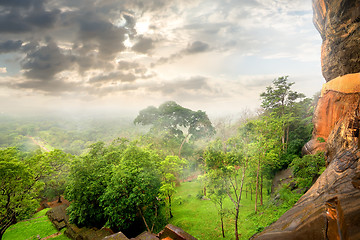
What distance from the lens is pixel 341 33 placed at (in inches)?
468

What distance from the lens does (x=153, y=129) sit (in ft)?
102

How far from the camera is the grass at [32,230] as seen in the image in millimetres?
15672

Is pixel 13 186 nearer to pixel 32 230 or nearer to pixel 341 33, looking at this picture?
pixel 32 230

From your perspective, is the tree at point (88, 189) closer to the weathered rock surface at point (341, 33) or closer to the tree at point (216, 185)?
the tree at point (216, 185)

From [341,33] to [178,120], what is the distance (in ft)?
85.2

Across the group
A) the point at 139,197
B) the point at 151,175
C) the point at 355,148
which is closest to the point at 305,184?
the point at 355,148

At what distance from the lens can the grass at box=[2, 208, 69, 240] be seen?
617 inches

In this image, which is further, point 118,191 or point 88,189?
point 88,189

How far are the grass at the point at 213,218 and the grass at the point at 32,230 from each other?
12.0 m

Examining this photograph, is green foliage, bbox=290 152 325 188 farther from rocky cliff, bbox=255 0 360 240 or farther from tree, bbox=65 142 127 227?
tree, bbox=65 142 127 227

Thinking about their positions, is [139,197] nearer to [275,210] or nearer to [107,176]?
[107,176]

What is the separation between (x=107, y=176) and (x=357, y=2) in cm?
2139

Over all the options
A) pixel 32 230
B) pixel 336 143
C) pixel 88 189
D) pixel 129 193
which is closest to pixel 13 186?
pixel 88 189

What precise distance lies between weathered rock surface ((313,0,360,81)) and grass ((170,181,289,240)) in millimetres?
12396
